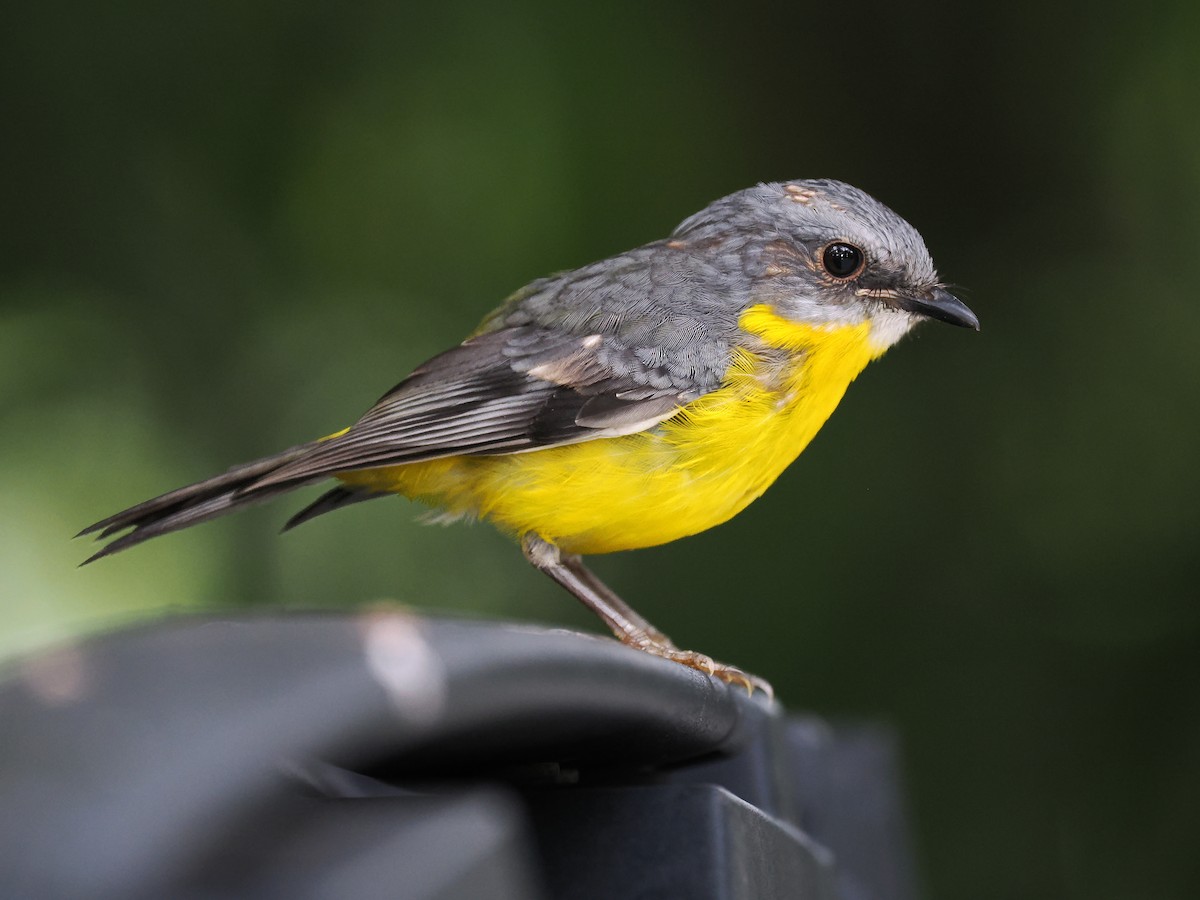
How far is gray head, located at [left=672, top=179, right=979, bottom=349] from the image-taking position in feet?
10.9

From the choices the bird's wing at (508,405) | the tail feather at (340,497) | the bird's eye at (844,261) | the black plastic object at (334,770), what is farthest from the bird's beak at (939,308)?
the black plastic object at (334,770)

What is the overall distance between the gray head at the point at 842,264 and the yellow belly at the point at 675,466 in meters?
0.07

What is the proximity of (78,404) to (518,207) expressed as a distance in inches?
66.2

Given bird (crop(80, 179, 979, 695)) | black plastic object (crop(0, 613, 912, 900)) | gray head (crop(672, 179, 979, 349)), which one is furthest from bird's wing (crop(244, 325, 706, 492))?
black plastic object (crop(0, 613, 912, 900))

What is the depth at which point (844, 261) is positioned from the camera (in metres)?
3.37

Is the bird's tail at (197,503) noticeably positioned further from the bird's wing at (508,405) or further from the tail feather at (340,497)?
the tail feather at (340,497)

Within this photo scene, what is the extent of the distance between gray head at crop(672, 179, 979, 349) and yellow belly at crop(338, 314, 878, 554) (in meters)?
0.07

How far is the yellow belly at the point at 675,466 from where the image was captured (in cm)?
302

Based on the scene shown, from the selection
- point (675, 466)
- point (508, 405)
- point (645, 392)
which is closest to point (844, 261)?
point (645, 392)

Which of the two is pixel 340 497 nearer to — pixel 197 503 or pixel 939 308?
pixel 197 503

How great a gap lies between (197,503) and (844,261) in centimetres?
161

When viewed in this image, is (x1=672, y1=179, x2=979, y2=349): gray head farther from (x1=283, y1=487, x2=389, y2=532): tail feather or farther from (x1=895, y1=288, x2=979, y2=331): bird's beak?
(x1=283, y1=487, x2=389, y2=532): tail feather

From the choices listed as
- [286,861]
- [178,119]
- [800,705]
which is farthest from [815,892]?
[178,119]

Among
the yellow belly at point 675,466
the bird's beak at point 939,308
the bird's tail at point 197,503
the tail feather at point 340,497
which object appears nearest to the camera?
the bird's tail at point 197,503
